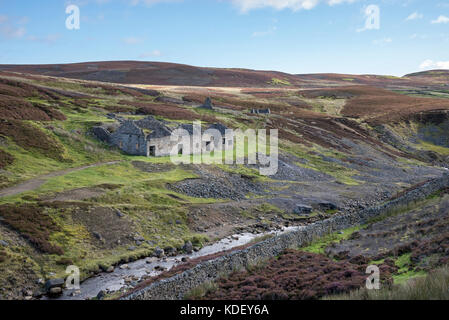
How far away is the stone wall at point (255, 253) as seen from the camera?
20156mm

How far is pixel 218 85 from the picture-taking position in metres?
160

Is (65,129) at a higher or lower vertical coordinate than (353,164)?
higher

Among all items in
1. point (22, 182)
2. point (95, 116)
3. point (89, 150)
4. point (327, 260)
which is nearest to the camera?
point (327, 260)

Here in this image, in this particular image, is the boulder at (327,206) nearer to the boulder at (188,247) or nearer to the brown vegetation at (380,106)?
the boulder at (188,247)

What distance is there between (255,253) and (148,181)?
2076 cm

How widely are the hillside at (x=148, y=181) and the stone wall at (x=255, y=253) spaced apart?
5.72m

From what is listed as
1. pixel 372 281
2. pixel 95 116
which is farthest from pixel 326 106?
pixel 372 281

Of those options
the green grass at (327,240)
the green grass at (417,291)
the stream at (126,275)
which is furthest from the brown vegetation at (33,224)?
the green grass at (417,291)

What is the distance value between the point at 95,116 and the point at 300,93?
9880 cm

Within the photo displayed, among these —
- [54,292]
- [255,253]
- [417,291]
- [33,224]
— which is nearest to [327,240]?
[255,253]

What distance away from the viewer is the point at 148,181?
42656 millimetres
